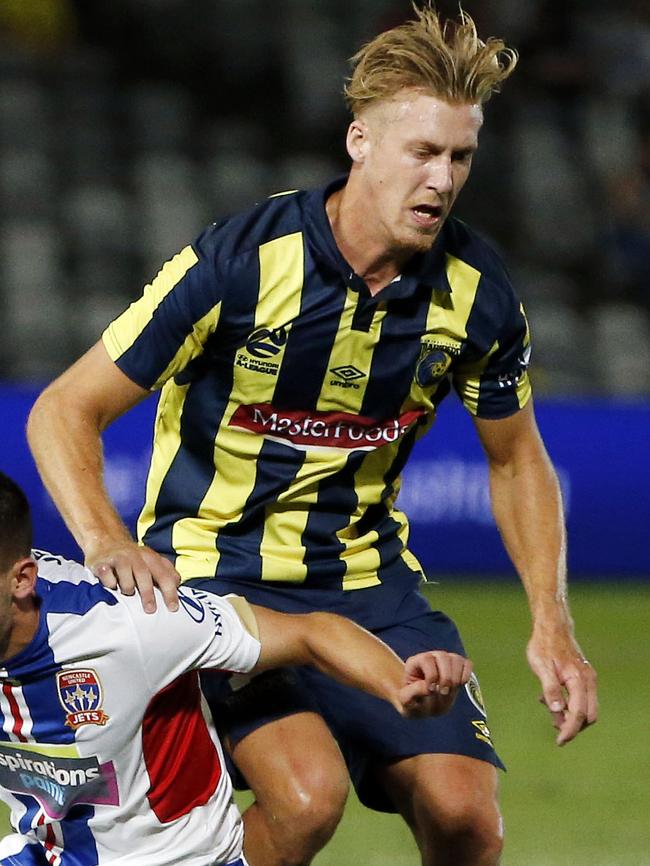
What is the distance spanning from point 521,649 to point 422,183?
4387mm

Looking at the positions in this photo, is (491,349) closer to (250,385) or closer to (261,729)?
(250,385)

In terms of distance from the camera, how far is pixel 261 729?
352 centimetres

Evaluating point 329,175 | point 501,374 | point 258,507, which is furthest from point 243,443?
point 329,175

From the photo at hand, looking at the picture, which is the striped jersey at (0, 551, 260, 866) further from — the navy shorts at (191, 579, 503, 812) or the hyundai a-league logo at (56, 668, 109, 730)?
the navy shorts at (191, 579, 503, 812)

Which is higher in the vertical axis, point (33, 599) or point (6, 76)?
point (33, 599)

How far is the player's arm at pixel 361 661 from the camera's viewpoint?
2977 millimetres

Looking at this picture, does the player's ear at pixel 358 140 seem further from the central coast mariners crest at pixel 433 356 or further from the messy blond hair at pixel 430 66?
the central coast mariners crest at pixel 433 356

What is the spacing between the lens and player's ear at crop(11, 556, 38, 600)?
2.88 meters

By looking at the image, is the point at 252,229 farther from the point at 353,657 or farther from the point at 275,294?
the point at 353,657

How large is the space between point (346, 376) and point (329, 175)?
24.2 ft

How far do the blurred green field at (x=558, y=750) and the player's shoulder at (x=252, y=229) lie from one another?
6.41ft

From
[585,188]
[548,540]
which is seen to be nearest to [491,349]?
[548,540]

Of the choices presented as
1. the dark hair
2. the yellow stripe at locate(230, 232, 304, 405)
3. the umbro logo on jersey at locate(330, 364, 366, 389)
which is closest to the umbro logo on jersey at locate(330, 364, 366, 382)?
the umbro logo on jersey at locate(330, 364, 366, 389)

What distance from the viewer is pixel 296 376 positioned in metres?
3.62
